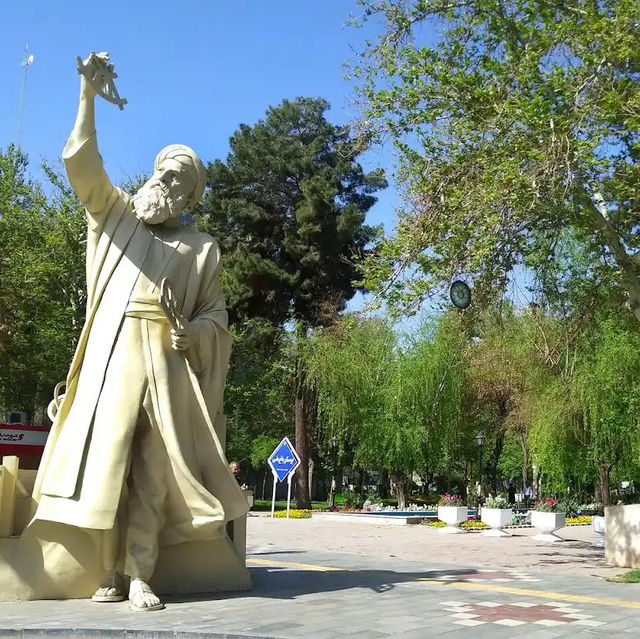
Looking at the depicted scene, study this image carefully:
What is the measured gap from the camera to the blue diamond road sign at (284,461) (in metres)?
23.6

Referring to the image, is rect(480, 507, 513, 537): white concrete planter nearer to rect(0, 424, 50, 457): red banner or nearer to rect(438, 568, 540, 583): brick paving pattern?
rect(438, 568, 540, 583): brick paving pattern

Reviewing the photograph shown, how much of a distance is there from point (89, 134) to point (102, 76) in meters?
0.46

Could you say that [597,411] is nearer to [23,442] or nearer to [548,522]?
[548,522]

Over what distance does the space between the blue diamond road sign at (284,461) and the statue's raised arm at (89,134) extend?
700 inches

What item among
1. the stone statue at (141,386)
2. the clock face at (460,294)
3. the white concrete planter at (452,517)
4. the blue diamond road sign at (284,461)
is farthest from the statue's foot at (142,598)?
the blue diamond road sign at (284,461)

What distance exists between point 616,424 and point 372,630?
1965cm

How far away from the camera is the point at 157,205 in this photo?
680 centimetres

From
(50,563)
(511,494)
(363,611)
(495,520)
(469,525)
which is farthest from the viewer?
(511,494)

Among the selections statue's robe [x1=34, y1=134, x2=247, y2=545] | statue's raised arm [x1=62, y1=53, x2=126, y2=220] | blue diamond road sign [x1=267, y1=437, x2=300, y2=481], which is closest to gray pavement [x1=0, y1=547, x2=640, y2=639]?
statue's robe [x1=34, y1=134, x2=247, y2=545]

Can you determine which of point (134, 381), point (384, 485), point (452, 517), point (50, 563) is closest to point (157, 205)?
point (134, 381)

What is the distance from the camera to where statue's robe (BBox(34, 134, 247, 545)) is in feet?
19.6

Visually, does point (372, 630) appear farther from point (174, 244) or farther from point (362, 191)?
point (362, 191)

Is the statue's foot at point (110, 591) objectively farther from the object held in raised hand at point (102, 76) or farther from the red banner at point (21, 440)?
the red banner at point (21, 440)

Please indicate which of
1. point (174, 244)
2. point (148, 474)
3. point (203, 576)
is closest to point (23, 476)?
point (148, 474)
